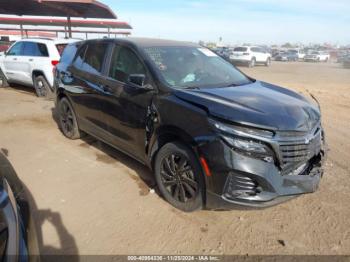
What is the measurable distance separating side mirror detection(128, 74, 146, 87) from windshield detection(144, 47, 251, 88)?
0.71 feet

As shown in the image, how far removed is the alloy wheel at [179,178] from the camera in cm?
348

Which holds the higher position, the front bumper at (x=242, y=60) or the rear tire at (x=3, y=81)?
the front bumper at (x=242, y=60)

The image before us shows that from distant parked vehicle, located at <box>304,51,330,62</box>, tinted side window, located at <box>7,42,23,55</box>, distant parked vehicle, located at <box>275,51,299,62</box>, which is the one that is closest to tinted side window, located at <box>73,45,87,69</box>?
tinted side window, located at <box>7,42,23,55</box>

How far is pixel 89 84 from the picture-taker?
197 inches

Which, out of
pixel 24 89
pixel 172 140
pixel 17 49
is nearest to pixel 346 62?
pixel 24 89

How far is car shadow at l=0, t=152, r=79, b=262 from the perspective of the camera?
7.19 ft

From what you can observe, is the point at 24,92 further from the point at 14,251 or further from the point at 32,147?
the point at 14,251

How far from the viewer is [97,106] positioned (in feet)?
16.0

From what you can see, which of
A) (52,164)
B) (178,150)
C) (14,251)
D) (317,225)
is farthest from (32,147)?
(317,225)

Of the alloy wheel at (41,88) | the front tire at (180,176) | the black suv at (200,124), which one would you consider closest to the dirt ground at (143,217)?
the front tire at (180,176)

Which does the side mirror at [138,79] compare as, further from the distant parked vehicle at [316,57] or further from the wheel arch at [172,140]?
the distant parked vehicle at [316,57]

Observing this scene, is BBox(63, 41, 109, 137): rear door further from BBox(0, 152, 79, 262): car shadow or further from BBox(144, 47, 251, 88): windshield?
BBox(0, 152, 79, 262): car shadow

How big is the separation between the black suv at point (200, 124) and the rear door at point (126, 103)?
1 cm

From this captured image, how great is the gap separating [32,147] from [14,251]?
164 inches
